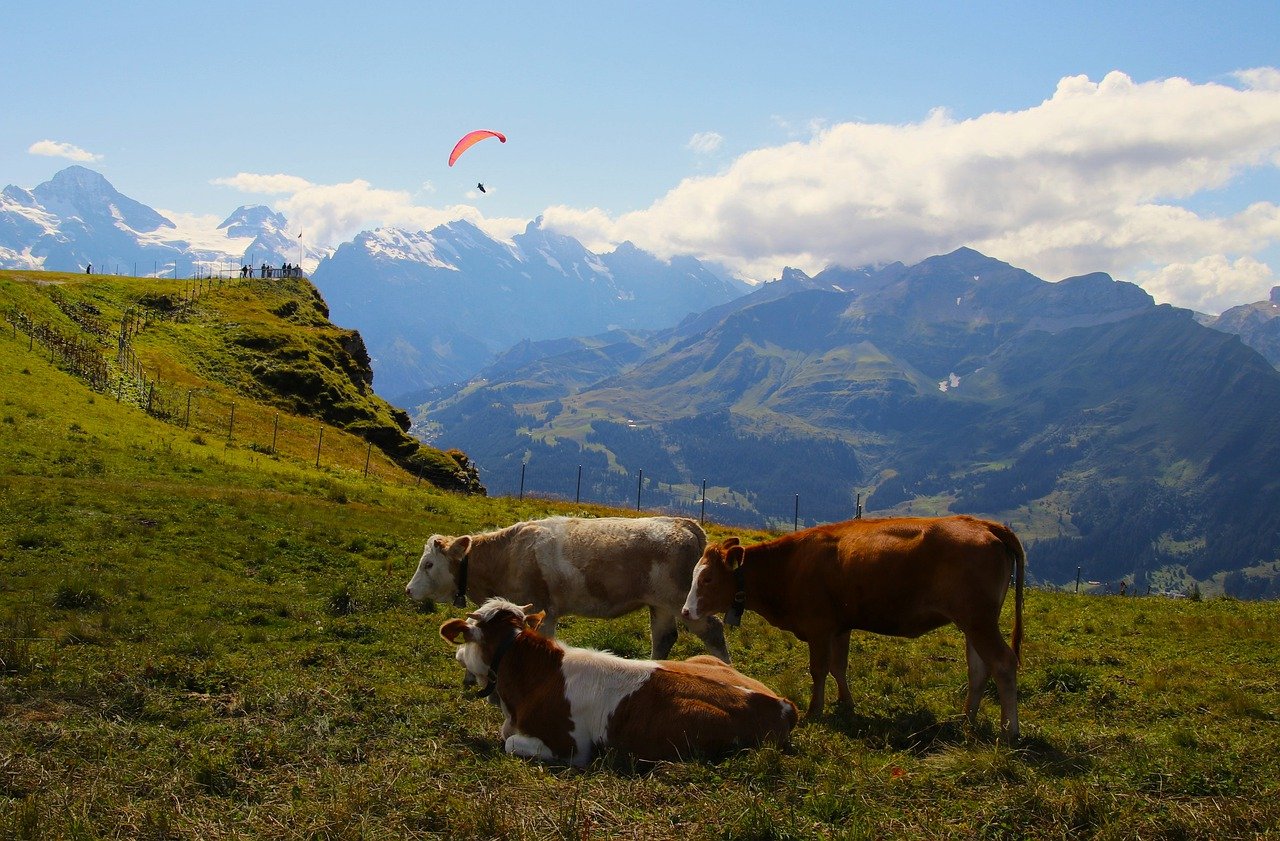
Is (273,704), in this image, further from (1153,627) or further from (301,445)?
(301,445)

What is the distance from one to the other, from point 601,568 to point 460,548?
9.53 feet

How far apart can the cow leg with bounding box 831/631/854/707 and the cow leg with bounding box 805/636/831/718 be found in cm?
12

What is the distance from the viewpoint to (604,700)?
32.1 feet

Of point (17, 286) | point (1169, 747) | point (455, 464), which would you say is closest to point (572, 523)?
point (1169, 747)

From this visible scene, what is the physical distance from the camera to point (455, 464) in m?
72.2

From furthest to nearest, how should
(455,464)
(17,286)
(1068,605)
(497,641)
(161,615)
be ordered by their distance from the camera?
(455,464), (17,286), (1068,605), (161,615), (497,641)

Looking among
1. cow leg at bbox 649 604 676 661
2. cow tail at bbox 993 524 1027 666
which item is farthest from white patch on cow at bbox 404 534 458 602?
cow tail at bbox 993 524 1027 666

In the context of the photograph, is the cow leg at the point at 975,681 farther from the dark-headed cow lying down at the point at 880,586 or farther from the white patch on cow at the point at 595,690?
the white patch on cow at the point at 595,690

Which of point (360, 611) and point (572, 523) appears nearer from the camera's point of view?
point (572, 523)

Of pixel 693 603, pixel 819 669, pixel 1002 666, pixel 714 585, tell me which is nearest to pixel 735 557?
pixel 714 585

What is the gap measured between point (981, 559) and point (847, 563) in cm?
178

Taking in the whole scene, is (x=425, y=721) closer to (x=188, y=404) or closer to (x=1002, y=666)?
(x=1002, y=666)

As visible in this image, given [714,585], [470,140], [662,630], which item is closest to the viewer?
[714,585]

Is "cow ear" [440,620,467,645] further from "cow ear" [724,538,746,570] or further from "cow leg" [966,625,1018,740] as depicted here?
Result: "cow leg" [966,625,1018,740]
